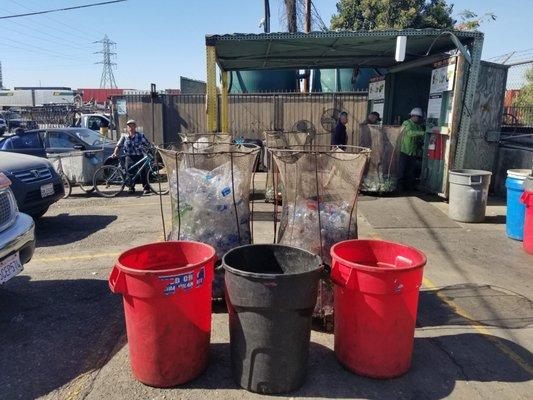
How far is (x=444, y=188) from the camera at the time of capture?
9.17 m

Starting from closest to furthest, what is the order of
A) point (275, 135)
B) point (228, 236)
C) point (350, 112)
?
point (228, 236), point (275, 135), point (350, 112)

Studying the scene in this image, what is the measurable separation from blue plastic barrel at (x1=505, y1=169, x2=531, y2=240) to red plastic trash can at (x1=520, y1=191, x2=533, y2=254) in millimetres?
455

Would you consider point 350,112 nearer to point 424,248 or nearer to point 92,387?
point 424,248

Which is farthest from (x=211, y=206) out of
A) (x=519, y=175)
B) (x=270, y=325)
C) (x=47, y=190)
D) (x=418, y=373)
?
(x=519, y=175)

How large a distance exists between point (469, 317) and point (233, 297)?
8.46 feet

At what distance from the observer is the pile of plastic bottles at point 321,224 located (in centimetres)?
396

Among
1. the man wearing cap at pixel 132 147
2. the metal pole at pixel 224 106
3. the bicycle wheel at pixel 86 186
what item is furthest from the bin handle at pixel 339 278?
the bicycle wheel at pixel 86 186

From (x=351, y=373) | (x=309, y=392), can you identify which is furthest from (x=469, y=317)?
(x=309, y=392)

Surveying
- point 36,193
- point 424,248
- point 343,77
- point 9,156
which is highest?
point 343,77

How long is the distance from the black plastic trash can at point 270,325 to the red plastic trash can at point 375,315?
29 centimetres

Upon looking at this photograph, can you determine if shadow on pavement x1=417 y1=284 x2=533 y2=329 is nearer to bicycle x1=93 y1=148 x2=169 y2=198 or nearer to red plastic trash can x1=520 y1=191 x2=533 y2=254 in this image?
red plastic trash can x1=520 y1=191 x2=533 y2=254

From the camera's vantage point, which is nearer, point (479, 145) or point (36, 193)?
point (36, 193)

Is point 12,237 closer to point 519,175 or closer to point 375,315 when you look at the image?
point 375,315

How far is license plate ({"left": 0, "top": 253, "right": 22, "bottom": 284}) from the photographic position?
3943 millimetres
